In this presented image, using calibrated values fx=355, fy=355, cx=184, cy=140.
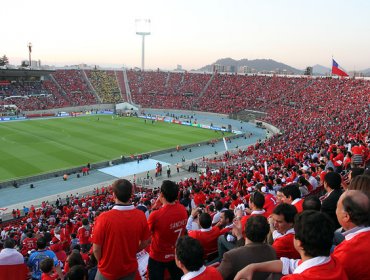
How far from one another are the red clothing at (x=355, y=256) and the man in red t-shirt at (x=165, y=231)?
2.36 metres

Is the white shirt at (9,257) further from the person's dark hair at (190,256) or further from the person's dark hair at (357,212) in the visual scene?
the person's dark hair at (357,212)

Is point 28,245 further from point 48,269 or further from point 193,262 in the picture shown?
point 193,262

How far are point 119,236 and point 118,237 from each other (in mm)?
17

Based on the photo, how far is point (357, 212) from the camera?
3520mm

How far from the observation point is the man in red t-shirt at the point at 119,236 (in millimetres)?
4340

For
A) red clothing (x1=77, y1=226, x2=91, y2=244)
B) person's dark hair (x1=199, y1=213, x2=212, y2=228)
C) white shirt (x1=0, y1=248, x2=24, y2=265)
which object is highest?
person's dark hair (x1=199, y1=213, x2=212, y2=228)

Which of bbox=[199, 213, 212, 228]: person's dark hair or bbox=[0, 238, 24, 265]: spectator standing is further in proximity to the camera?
bbox=[0, 238, 24, 265]: spectator standing

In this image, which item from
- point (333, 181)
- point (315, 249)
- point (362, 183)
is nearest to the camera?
point (315, 249)

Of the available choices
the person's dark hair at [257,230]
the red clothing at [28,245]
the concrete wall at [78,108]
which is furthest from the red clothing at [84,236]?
the concrete wall at [78,108]

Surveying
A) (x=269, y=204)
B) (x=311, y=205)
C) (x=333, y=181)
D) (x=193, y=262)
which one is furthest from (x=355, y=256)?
(x=269, y=204)

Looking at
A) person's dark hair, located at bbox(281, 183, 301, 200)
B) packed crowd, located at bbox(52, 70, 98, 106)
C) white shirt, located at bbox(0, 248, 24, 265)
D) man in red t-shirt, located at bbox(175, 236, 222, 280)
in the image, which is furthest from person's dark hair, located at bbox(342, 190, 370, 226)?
packed crowd, located at bbox(52, 70, 98, 106)

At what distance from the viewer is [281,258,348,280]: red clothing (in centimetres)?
290

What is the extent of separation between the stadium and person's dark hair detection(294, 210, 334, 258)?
0.01 meters

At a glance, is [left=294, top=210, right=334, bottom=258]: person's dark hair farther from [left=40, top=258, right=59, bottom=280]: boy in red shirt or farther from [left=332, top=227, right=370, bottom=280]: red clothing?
[left=40, top=258, right=59, bottom=280]: boy in red shirt
